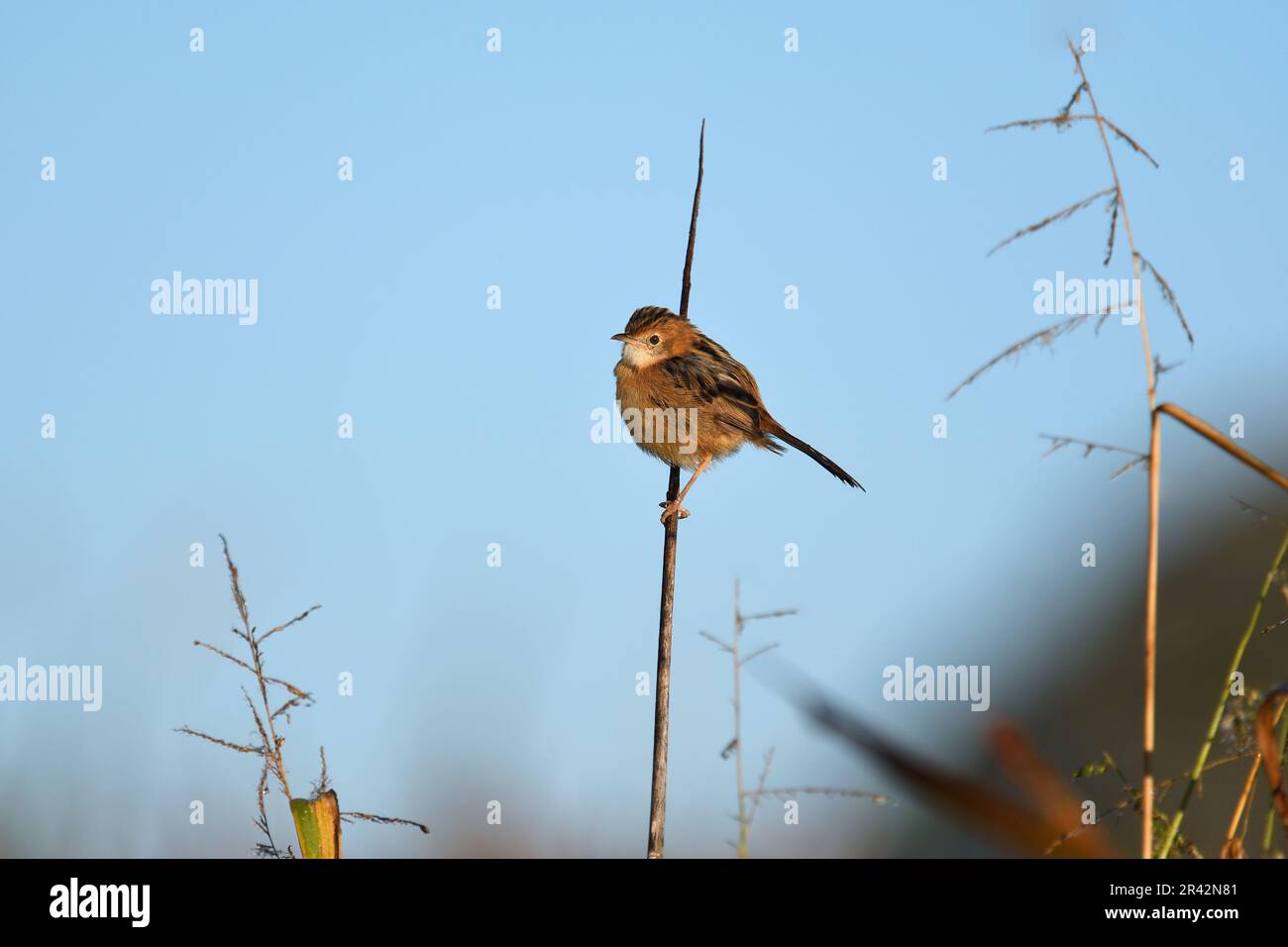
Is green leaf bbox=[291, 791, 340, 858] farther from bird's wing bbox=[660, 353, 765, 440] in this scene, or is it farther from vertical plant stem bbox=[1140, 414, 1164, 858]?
bird's wing bbox=[660, 353, 765, 440]

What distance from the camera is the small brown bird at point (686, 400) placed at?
7.85 metres

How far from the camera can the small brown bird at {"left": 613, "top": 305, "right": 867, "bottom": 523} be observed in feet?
25.8

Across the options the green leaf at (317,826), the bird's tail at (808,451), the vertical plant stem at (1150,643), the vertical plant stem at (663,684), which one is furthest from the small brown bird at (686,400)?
the vertical plant stem at (1150,643)

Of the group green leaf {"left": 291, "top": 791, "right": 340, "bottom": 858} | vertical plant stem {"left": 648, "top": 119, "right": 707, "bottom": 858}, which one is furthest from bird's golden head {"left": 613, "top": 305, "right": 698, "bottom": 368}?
green leaf {"left": 291, "top": 791, "right": 340, "bottom": 858}

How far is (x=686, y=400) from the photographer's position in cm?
794

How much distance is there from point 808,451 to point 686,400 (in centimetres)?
87

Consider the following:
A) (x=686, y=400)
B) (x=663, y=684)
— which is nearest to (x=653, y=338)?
(x=686, y=400)

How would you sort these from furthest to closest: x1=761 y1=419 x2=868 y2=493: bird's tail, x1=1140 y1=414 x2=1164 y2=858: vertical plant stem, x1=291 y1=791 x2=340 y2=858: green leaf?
x1=761 y1=419 x2=868 y2=493: bird's tail < x1=291 y1=791 x2=340 y2=858: green leaf < x1=1140 y1=414 x2=1164 y2=858: vertical plant stem

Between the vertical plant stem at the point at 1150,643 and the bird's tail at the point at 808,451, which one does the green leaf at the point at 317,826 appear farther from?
the bird's tail at the point at 808,451

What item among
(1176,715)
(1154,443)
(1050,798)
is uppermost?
(1154,443)
